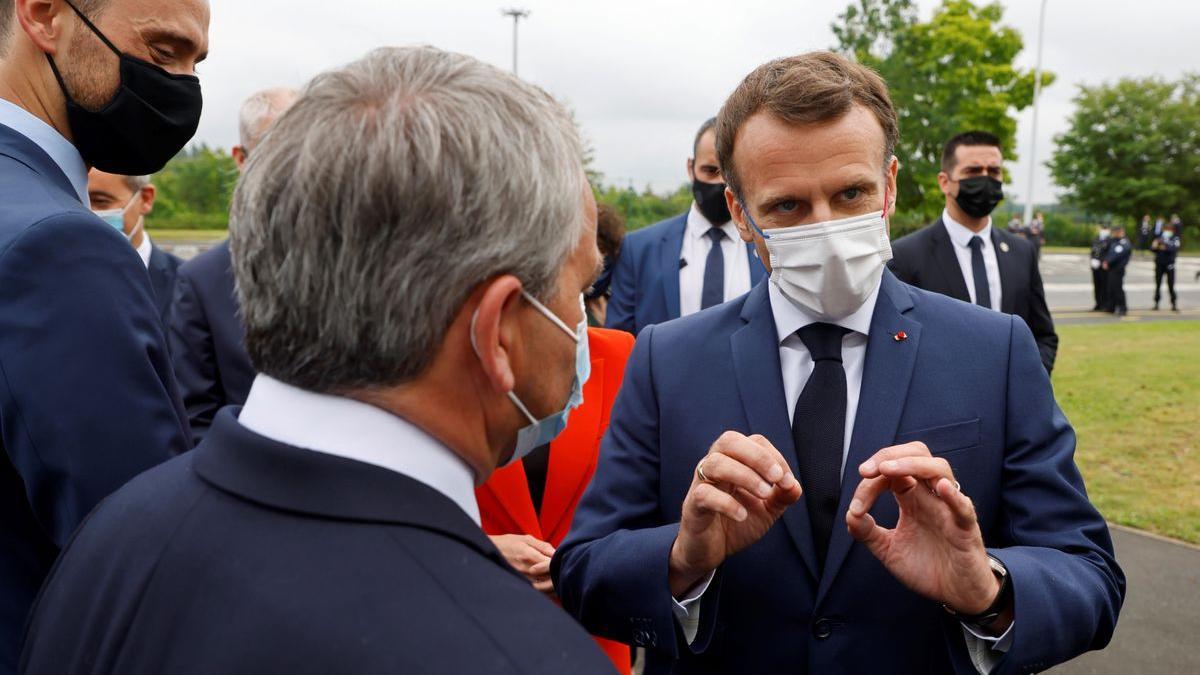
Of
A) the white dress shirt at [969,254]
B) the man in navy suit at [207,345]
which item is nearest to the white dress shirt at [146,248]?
the man in navy suit at [207,345]

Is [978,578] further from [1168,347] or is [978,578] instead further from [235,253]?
[1168,347]

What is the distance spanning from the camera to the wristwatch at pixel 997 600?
1.72 m

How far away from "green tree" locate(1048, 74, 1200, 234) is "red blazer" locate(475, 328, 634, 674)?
2261 inches

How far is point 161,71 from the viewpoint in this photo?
217 cm

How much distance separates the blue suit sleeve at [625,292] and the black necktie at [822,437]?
3.06 meters

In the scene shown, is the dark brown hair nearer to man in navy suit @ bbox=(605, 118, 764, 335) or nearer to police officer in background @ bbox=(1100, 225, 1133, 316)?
man in navy suit @ bbox=(605, 118, 764, 335)

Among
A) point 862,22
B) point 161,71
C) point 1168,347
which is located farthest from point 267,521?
point 862,22

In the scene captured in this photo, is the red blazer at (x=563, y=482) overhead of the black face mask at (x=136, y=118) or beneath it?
beneath

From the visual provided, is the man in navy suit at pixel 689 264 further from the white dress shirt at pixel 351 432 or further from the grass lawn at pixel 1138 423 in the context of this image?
the white dress shirt at pixel 351 432

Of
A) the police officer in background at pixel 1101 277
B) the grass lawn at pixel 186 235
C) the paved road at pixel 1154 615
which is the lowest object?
the grass lawn at pixel 186 235

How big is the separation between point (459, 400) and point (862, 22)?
153 ft

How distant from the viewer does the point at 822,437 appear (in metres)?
1.98

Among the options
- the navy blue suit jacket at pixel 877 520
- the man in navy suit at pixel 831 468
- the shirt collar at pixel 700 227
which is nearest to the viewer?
the man in navy suit at pixel 831 468

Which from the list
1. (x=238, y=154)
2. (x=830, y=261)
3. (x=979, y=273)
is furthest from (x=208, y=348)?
(x=979, y=273)
